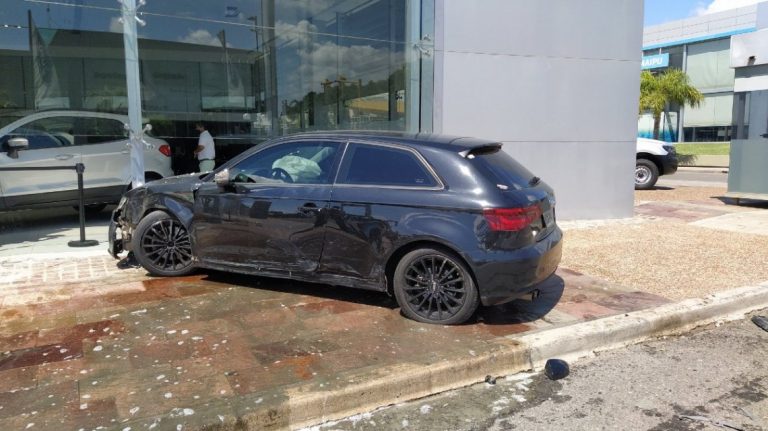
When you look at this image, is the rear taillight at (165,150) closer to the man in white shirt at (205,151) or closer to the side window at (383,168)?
the man in white shirt at (205,151)

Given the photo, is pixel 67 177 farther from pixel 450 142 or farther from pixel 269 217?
pixel 450 142

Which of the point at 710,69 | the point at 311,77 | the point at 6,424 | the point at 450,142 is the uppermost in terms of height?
the point at 710,69

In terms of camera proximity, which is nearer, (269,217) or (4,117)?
(269,217)

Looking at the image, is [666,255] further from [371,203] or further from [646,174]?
[646,174]

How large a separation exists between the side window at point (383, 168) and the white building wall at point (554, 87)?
423cm

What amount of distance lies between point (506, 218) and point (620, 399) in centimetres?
153

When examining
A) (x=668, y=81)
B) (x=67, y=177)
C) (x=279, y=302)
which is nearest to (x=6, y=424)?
(x=279, y=302)

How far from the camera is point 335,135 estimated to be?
18.0 ft

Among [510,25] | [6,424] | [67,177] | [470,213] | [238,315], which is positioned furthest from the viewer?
[510,25]

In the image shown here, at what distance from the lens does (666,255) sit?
7734mm

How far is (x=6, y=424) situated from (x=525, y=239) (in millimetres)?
3702

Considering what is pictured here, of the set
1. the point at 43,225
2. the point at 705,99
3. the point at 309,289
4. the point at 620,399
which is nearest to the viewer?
the point at 620,399

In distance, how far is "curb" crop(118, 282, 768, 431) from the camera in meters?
3.53

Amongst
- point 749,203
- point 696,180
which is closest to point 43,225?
point 749,203
